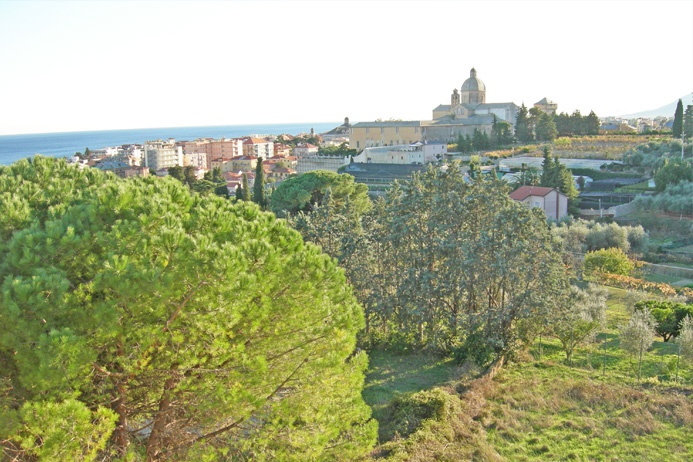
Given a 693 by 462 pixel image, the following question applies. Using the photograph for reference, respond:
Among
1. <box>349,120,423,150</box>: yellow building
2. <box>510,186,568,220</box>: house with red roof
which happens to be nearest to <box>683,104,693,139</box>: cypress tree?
<box>510,186,568,220</box>: house with red roof

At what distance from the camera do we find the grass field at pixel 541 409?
884 cm

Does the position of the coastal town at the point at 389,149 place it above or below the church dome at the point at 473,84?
below

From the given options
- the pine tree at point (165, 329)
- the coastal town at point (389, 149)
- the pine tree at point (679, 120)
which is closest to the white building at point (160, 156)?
the coastal town at point (389, 149)

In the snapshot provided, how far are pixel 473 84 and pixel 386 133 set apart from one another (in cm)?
1452

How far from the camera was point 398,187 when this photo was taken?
15242 mm

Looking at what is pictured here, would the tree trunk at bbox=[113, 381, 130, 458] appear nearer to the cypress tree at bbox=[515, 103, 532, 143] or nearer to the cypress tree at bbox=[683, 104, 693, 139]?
the cypress tree at bbox=[683, 104, 693, 139]

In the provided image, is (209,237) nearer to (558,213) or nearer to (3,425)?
(3,425)

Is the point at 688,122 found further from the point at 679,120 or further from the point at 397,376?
the point at 397,376

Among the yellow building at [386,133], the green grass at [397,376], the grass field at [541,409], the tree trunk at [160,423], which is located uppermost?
the yellow building at [386,133]

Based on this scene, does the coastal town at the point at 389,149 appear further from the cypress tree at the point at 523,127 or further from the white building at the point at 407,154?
the cypress tree at the point at 523,127

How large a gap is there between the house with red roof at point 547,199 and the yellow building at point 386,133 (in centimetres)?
2844

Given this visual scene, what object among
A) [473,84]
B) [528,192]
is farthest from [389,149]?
[473,84]

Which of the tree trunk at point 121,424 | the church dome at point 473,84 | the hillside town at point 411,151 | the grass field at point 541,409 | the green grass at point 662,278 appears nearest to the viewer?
the tree trunk at point 121,424

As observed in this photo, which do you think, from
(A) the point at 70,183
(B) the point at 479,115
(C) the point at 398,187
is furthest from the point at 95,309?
(B) the point at 479,115
